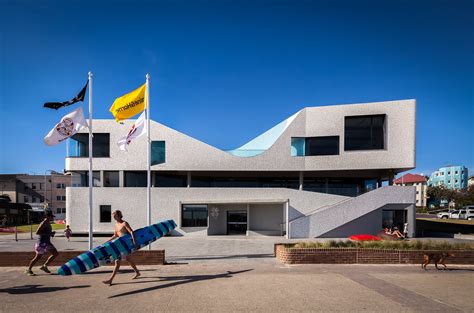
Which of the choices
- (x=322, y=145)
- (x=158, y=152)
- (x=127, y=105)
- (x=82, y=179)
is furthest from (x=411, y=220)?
(x=82, y=179)

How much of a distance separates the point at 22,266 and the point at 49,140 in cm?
400

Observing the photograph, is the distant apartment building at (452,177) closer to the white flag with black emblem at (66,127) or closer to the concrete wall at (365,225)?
the concrete wall at (365,225)

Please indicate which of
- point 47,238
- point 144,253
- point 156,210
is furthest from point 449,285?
point 156,210

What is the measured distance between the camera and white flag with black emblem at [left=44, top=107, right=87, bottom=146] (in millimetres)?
9266

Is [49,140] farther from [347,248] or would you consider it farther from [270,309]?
[347,248]

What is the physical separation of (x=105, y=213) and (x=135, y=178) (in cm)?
335

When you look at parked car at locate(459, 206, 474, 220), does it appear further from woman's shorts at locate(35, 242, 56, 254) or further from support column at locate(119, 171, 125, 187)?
woman's shorts at locate(35, 242, 56, 254)

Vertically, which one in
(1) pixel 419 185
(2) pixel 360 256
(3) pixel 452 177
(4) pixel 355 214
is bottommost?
(1) pixel 419 185

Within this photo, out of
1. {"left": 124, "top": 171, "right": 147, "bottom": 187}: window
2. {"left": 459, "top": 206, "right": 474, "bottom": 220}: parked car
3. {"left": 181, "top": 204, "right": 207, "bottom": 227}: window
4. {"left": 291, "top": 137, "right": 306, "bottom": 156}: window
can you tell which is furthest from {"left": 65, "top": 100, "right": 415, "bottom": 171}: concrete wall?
{"left": 459, "top": 206, "right": 474, "bottom": 220}: parked car

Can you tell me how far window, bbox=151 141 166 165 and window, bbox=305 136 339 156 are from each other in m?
11.1

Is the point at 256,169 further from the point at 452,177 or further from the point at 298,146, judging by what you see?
the point at 452,177

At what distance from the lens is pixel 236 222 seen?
2139 cm

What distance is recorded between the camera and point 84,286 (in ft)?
21.5

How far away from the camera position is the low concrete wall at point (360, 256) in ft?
29.6
